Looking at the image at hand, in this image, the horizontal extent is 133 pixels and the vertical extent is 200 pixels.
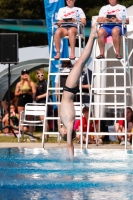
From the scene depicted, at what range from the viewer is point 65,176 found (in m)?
7.01

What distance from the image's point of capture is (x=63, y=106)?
27.6 feet

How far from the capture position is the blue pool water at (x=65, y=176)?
18.7ft

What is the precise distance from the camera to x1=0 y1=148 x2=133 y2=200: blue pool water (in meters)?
5.71

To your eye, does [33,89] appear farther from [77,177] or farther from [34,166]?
[77,177]

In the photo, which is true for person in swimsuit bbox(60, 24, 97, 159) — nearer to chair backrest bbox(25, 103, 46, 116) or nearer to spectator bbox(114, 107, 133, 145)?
spectator bbox(114, 107, 133, 145)

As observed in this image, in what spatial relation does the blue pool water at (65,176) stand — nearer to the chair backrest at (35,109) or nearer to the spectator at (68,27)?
the spectator at (68,27)

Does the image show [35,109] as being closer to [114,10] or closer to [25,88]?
[25,88]

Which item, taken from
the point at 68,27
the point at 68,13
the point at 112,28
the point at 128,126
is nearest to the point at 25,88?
the point at 128,126

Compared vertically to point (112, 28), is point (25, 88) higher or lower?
lower

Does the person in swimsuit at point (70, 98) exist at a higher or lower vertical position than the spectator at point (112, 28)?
lower

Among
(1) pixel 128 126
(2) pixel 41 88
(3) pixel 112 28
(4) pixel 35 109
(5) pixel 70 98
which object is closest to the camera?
(5) pixel 70 98

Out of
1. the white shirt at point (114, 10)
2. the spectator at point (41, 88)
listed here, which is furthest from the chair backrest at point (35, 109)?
the white shirt at point (114, 10)

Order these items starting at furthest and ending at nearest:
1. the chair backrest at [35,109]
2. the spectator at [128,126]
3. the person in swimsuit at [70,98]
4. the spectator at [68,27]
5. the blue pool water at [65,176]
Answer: the chair backrest at [35,109] → the spectator at [128,126] → the spectator at [68,27] → the person in swimsuit at [70,98] → the blue pool water at [65,176]

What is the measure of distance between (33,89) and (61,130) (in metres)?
9.14
